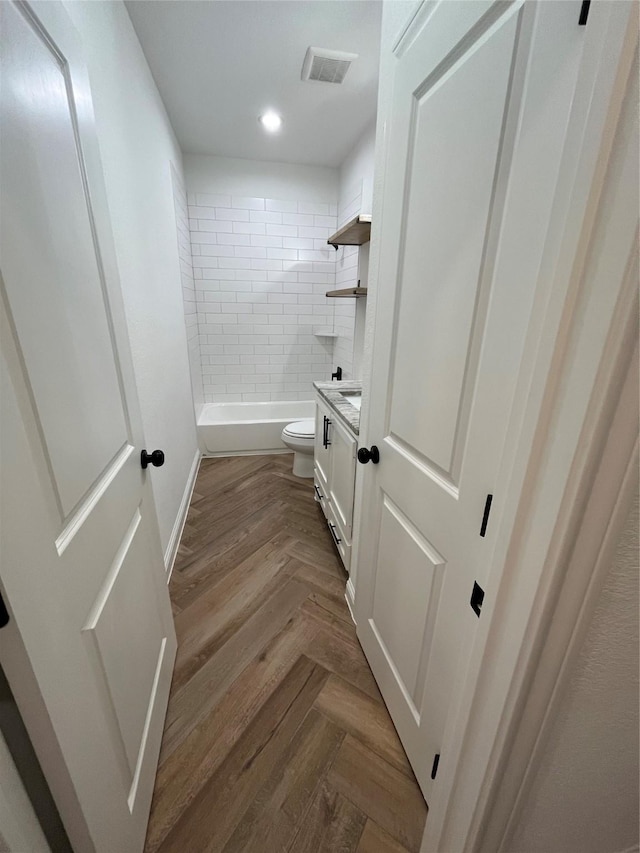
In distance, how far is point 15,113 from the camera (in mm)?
532

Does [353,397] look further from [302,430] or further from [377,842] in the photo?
[377,842]

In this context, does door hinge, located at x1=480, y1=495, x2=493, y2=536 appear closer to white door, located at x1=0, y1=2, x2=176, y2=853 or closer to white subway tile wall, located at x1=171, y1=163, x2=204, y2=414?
white door, located at x1=0, y1=2, x2=176, y2=853

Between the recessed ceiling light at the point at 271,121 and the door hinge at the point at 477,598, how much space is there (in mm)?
3071

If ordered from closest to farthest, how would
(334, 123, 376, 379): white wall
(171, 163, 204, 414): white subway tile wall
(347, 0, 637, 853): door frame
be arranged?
(347, 0, 637, 853): door frame, (334, 123, 376, 379): white wall, (171, 163, 204, 414): white subway tile wall

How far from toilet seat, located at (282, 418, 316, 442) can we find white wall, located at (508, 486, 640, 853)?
88.9 inches

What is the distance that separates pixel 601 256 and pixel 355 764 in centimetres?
149

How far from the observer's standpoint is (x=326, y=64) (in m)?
1.86

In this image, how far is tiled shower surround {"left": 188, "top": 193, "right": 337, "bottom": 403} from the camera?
3287mm

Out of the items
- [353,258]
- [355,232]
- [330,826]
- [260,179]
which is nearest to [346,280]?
[353,258]

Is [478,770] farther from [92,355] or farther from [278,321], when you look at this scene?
[278,321]

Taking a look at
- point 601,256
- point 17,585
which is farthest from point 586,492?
point 17,585

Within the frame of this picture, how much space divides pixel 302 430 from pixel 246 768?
81.1 inches

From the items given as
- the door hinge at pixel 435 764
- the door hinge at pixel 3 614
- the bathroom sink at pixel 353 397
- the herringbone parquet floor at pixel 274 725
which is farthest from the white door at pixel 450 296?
the bathroom sink at pixel 353 397

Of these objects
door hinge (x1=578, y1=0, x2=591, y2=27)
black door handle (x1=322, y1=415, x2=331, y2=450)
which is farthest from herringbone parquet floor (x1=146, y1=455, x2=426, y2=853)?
door hinge (x1=578, y1=0, x2=591, y2=27)
